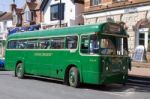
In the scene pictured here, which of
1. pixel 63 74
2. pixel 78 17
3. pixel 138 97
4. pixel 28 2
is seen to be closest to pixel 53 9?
pixel 78 17

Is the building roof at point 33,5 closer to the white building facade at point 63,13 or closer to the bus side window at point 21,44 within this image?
the white building facade at point 63,13

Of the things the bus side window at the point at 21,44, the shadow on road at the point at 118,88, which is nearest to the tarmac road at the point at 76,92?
A: the shadow on road at the point at 118,88

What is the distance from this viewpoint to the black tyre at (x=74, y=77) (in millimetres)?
16625

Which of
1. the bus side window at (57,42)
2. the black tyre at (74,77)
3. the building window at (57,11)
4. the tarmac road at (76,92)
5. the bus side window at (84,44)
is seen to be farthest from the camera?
the building window at (57,11)

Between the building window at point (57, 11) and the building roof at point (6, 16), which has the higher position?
the building roof at point (6, 16)

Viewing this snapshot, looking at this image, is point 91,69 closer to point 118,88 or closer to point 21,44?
point 118,88

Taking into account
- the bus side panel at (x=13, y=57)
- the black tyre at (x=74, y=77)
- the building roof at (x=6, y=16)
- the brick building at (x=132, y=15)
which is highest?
the building roof at (x=6, y=16)

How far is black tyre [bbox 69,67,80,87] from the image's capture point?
54.5 feet

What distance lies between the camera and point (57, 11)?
149ft

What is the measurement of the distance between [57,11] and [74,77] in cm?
2928

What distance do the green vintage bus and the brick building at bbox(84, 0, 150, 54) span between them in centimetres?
1267

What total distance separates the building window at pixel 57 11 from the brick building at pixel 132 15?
34.0ft

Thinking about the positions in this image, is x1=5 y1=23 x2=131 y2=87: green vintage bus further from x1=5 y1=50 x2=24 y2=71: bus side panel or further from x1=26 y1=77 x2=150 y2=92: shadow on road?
x1=5 y1=50 x2=24 y2=71: bus side panel

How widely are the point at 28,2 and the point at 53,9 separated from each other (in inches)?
405
